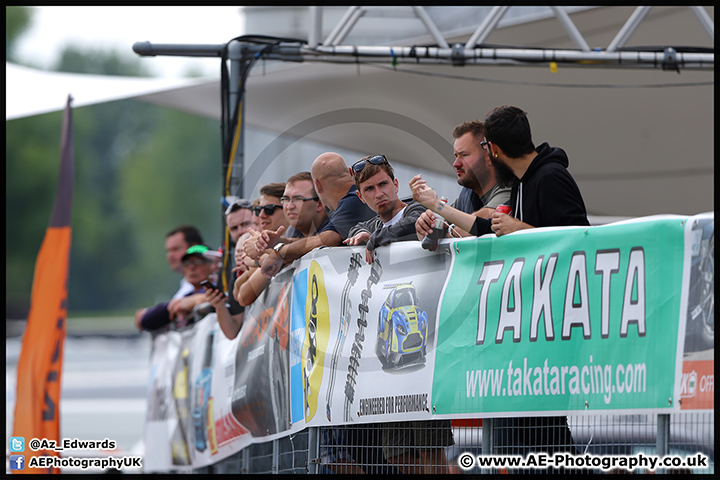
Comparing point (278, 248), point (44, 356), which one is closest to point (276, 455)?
point (278, 248)

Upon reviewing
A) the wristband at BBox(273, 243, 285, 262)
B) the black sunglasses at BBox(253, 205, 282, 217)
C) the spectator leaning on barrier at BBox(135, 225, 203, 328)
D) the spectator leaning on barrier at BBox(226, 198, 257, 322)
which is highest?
the spectator leaning on barrier at BBox(135, 225, 203, 328)

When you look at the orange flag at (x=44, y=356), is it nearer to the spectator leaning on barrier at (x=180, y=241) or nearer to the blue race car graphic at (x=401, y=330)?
the spectator leaning on barrier at (x=180, y=241)

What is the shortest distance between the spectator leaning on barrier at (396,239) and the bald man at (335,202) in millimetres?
169

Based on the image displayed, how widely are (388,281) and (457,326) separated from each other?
1.75 ft

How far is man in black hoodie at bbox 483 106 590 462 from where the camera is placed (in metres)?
3.65

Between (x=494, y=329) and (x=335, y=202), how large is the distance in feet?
5.43

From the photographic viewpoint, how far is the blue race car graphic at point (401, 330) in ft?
13.7

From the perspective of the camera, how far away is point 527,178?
4109mm

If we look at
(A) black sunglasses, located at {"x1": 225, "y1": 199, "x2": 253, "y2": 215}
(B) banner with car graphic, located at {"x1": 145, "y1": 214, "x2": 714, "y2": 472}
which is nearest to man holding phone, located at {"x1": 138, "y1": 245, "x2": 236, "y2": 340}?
(A) black sunglasses, located at {"x1": 225, "y1": 199, "x2": 253, "y2": 215}

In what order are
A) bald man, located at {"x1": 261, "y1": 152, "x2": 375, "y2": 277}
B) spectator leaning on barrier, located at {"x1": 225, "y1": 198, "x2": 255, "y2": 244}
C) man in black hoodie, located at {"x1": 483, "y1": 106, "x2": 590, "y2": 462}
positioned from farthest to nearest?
1. spectator leaning on barrier, located at {"x1": 225, "y1": 198, "x2": 255, "y2": 244}
2. bald man, located at {"x1": 261, "y1": 152, "x2": 375, "y2": 277}
3. man in black hoodie, located at {"x1": 483, "y1": 106, "x2": 590, "y2": 462}

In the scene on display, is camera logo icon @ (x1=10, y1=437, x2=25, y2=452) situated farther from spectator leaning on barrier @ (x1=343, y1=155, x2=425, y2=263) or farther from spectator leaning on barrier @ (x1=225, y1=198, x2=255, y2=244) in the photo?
spectator leaning on barrier @ (x1=343, y1=155, x2=425, y2=263)

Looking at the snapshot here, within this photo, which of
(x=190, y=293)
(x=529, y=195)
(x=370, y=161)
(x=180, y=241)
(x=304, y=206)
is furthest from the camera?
(x=180, y=241)

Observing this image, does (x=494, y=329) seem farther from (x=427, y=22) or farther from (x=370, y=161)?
(x=427, y=22)

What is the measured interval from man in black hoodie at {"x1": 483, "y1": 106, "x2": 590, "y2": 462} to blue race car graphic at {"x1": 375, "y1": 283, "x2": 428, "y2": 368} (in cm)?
56
